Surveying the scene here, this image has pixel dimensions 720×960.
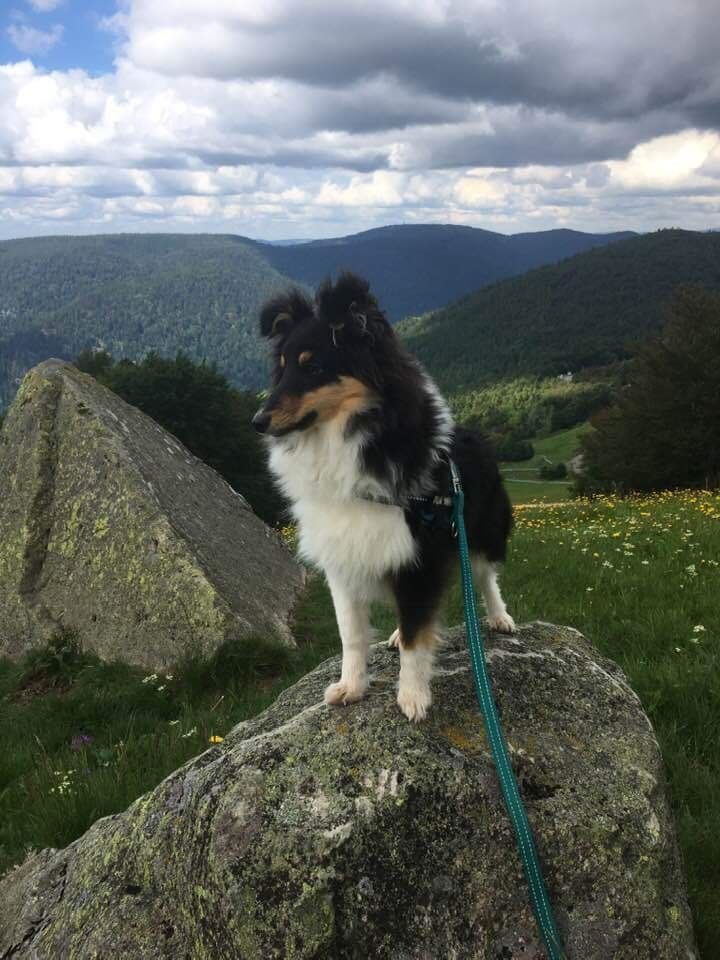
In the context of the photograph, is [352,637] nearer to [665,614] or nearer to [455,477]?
[455,477]

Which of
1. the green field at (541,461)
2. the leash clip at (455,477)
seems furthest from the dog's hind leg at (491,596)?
the green field at (541,461)

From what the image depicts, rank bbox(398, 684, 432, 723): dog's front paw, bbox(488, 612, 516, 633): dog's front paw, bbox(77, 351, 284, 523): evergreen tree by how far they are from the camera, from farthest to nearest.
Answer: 1. bbox(77, 351, 284, 523): evergreen tree
2. bbox(488, 612, 516, 633): dog's front paw
3. bbox(398, 684, 432, 723): dog's front paw

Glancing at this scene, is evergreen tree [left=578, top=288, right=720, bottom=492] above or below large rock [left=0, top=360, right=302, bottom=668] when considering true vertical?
below

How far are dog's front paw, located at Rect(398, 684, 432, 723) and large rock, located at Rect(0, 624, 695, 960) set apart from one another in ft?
0.27

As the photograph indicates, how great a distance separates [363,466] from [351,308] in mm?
936

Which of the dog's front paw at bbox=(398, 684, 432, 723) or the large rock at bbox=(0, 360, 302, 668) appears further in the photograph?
the large rock at bbox=(0, 360, 302, 668)

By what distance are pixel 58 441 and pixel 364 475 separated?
24.2 feet

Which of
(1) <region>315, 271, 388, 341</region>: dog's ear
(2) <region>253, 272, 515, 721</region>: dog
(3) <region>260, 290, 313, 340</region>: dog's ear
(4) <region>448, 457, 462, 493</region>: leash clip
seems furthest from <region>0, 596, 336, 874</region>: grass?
(1) <region>315, 271, 388, 341</region>: dog's ear

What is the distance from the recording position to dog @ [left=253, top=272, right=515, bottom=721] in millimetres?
3797

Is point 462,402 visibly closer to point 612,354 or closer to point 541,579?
point 612,354

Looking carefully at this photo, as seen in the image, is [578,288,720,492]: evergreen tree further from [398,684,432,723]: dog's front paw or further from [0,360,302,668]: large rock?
[398,684,432,723]: dog's front paw

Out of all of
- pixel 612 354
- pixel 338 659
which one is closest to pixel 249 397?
pixel 338 659

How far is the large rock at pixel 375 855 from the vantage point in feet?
8.84

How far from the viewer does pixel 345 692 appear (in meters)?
3.79
